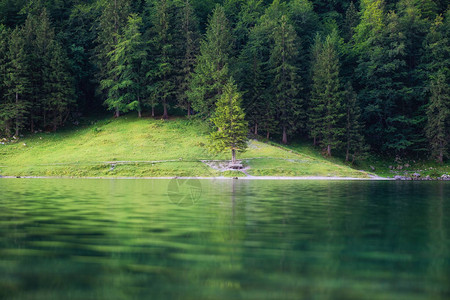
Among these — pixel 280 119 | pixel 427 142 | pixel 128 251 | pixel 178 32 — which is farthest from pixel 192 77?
pixel 128 251

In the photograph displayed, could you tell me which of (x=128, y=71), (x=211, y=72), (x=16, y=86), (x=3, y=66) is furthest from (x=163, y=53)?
(x=3, y=66)

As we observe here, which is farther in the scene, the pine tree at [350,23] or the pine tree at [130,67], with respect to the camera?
the pine tree at [350,23]

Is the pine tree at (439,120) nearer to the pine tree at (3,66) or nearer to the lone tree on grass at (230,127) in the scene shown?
the lone tree on grass at (230,127)

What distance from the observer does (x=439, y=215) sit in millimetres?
16875

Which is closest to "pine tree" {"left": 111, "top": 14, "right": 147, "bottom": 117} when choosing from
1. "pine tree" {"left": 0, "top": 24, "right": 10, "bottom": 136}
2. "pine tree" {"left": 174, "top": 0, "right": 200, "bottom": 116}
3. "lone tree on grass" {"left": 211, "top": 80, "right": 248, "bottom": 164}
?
"pine tree" {"left": 174, "top": 0, "right": 200, "bottom": 116}

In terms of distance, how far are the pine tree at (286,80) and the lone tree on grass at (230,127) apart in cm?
1505

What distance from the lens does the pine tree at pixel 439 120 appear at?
61.8 meters

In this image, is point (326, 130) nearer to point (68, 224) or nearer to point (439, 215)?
point (439, 215)

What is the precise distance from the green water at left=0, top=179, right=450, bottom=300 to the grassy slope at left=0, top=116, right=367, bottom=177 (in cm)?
3111

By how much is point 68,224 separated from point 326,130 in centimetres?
5392

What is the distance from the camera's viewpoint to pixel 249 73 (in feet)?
226

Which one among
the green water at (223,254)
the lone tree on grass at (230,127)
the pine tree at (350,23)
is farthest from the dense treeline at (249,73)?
the green water at (223,254)

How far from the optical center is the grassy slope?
48562 millimetres

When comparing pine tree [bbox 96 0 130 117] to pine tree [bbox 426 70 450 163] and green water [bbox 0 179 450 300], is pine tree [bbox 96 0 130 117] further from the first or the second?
green water [bbox 0 179 450 300]
